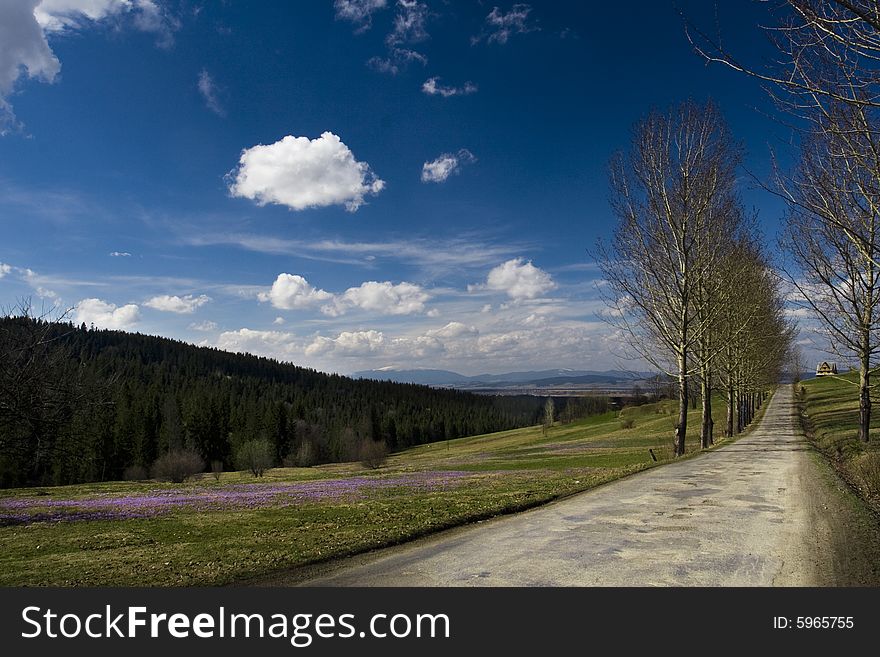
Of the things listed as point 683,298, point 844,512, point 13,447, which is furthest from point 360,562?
point 683,298

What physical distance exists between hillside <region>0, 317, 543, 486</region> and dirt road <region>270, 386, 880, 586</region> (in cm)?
1623

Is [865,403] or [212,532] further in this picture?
[865,403]

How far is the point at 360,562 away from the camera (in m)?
7.90

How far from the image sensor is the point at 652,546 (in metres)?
7.87

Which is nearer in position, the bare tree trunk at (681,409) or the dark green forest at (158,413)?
the dark green forest at (158,413)

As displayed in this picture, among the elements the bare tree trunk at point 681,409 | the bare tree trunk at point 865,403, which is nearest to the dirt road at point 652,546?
the bare tree trunk at point 681,409

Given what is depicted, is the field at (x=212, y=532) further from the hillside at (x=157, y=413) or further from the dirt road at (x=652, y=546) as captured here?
the hillside at (x=157, y=413)

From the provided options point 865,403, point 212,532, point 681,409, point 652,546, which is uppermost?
point 865,403

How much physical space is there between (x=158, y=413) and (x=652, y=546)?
10760 cm

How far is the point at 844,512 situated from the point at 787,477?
5684mm

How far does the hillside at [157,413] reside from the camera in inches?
725

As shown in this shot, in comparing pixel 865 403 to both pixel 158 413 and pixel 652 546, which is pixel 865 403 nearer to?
pixel 652 546

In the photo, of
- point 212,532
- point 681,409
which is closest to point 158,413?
point 681,409

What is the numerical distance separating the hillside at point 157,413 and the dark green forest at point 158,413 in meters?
0.09
